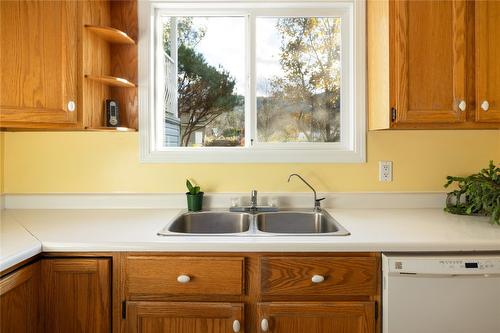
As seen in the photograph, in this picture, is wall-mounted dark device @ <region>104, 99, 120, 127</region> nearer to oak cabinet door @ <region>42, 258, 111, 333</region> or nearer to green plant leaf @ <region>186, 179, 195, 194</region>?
green plant leaf @ <region>186, 179, 195, 194</region>

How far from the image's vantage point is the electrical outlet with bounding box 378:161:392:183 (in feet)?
6.43

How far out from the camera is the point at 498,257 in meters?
1.26

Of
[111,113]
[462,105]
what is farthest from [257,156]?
[462,105]

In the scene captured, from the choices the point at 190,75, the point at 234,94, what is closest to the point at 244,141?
the point at 234,94

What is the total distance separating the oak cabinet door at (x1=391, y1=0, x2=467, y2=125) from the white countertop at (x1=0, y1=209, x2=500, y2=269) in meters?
0.53

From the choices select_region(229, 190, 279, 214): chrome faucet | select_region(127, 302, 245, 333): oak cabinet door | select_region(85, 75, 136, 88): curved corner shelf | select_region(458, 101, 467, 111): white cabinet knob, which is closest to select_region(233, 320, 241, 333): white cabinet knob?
select_region(127, 302, 245, 333): oak cabinet door

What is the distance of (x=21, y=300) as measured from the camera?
1.19 meters

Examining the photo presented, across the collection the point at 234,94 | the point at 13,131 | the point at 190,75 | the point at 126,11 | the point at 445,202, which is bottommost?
the point at 445,202

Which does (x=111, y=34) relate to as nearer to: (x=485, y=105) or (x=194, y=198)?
(x=194, y=198)

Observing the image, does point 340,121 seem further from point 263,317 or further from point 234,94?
point 263,317

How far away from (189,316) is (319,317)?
52 centimetres

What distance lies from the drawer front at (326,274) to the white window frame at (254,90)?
786 mm

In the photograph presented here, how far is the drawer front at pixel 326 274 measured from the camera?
1288mm

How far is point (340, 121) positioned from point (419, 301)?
114 centimetres
